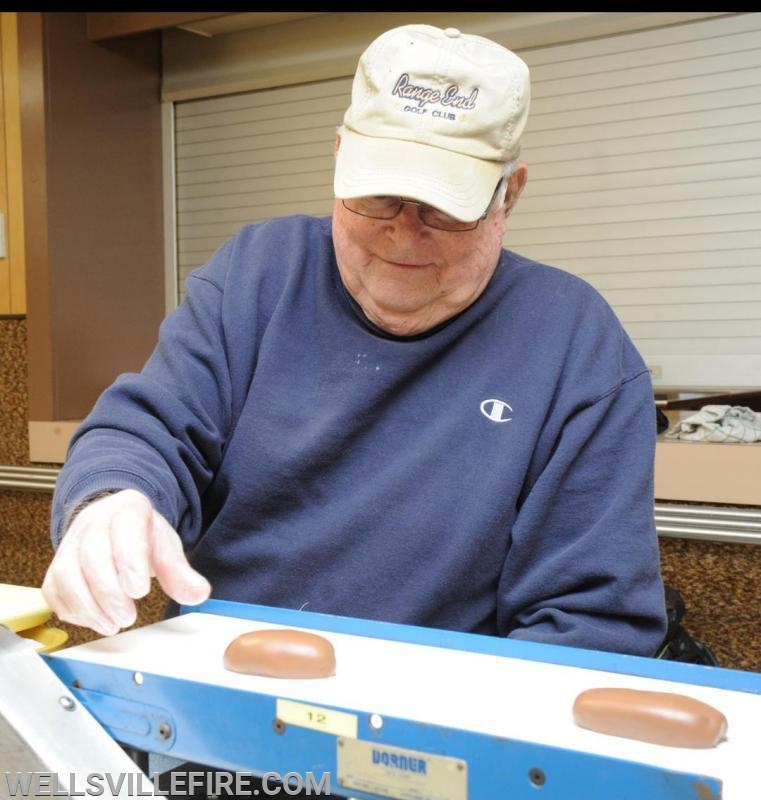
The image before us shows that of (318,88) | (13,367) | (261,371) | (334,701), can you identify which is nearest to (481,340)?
(261,371)

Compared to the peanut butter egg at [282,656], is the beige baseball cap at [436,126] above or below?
above

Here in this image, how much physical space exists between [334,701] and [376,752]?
1.7 inches

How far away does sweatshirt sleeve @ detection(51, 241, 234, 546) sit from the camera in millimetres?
863

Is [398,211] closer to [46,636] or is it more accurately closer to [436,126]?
[436,126]

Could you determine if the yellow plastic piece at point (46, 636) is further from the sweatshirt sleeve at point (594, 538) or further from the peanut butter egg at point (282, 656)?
the sweatshirt sleeve at point (594, 538)

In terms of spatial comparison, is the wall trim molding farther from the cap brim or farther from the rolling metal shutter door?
the cap brim

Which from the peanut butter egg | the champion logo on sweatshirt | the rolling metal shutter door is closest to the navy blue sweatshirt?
the champion logo on sweatshirt

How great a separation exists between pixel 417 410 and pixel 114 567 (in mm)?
496

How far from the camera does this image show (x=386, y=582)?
1.07 m

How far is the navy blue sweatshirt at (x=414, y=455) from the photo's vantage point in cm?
103

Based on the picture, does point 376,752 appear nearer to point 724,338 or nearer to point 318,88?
point 724,338

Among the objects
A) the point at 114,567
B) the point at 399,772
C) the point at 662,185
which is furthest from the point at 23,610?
the point at 662,185

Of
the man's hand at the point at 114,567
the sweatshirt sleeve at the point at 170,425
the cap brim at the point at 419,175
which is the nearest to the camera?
the man's hand at the point at 114,567

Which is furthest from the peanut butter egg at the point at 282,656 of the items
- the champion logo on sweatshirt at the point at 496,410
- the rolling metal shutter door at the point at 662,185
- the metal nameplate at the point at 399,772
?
the rolling metal shutter door at the point at 662,185
